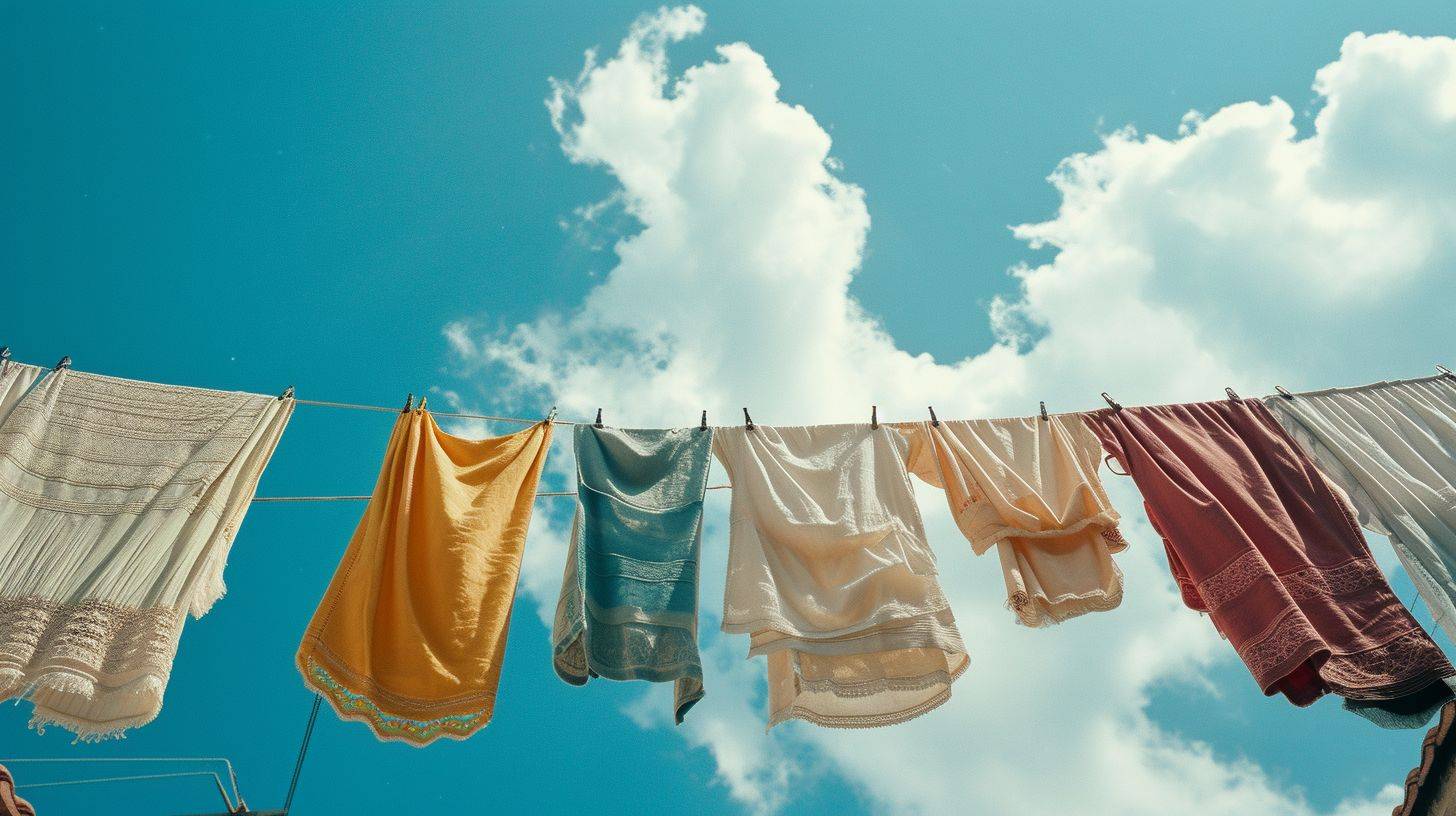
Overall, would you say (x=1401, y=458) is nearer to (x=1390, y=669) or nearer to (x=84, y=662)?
(x=1390, y=669)

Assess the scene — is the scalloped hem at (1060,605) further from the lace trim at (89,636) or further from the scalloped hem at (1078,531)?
the lace trim at (89,636)

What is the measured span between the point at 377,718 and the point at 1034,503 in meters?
2.74

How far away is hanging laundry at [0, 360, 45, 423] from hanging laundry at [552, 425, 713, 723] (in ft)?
7.22

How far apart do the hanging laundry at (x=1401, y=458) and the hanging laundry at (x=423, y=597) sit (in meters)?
3.63

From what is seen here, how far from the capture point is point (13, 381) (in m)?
3.85

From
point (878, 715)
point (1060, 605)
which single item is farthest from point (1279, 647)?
point (878, 715)

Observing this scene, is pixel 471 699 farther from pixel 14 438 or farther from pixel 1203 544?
pixel 1203 544

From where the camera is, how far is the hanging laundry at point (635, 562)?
3.50 meters

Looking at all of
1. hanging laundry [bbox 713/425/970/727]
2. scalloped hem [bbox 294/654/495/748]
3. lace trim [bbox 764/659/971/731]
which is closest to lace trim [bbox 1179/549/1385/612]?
hanging laundry [bbox 713/425/970/727]

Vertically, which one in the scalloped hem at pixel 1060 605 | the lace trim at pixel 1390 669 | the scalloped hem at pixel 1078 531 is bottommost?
the lace trim at pixel 1390 669

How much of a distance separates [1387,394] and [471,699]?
456cm

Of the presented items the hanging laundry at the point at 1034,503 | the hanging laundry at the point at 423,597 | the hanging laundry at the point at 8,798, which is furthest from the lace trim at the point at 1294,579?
the hanging laundry at the point at 8,798

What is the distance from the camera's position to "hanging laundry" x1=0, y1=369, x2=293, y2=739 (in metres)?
2.96

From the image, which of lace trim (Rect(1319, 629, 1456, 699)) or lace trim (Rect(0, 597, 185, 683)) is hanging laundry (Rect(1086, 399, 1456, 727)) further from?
lace trim (Rect(0, 597, 185, 683))
